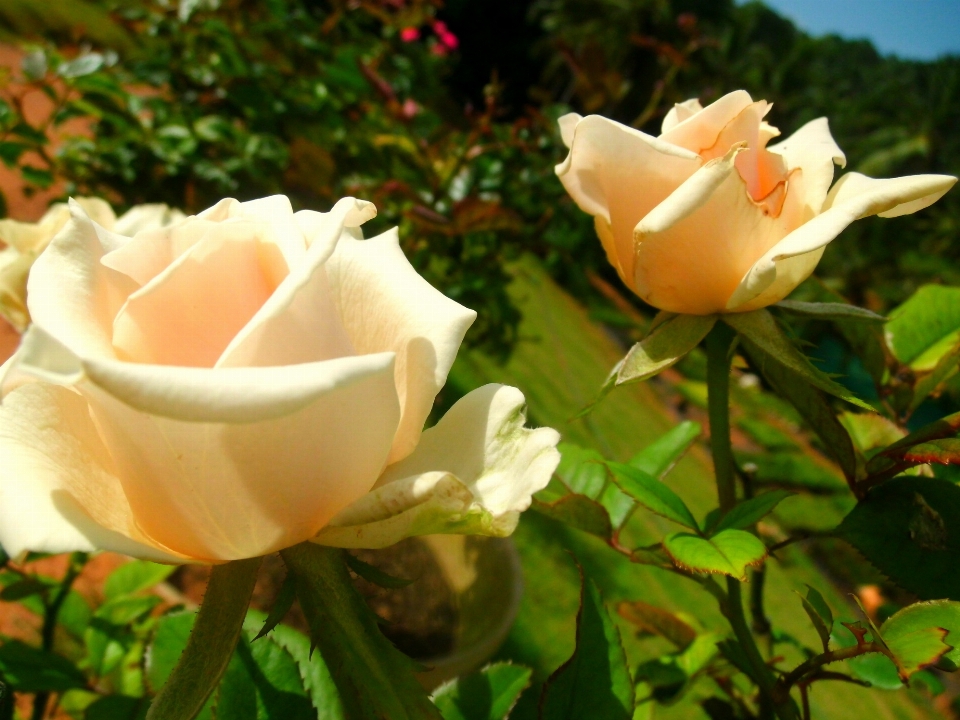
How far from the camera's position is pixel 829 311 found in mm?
271

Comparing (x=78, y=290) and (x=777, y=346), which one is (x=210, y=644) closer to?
(x=78, y=290)

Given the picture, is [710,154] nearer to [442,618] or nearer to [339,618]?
[339,618]

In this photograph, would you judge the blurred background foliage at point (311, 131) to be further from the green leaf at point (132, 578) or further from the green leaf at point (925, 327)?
the green leaf at point (132, 578)

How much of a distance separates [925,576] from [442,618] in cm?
44

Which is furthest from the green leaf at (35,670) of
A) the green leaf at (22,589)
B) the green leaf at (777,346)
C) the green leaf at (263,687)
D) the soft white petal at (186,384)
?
the green leaf at (777,346)

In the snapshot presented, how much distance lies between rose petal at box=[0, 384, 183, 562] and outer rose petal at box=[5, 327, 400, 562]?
0.01 metres

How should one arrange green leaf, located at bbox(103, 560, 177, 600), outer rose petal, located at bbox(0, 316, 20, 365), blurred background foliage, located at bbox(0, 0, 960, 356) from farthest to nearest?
outer rose petal, located at bbox(0, 316, 20, 365) < blurred background foliage, located at bbox(0, 0, 960, 356) < green leaf, located at bbox(103, 560, 177, 600)

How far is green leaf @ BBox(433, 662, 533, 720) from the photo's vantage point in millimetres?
250

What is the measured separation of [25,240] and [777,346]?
0.46 m

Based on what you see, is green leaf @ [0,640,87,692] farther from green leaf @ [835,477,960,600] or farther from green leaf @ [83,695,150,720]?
green leaf @ [835,477,960,600]

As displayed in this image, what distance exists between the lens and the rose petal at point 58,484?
0.49 ft

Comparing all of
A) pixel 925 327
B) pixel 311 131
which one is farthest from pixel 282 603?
pixel 311 131

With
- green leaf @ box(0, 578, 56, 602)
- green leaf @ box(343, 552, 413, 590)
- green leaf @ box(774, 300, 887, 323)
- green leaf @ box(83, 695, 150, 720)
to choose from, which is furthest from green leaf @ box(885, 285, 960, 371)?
green leaf @ box(0, 578, 56, 602)

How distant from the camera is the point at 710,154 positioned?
0.27 meters
